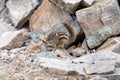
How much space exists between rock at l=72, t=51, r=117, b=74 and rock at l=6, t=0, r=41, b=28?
1.54 m

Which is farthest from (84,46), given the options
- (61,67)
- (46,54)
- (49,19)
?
(61,67)

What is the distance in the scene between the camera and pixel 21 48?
4.45m

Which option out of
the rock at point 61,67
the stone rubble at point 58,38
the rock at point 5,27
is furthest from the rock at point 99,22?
the rock at point 5,27

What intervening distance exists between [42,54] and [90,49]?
0.69 meters

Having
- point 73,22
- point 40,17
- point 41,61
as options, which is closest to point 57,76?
point 41,61

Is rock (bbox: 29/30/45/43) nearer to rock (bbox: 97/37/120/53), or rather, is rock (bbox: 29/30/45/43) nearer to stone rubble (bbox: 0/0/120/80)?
stone rubble (bbox: 0/0/120/80)

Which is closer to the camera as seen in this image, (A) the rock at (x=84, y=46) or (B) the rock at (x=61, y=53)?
(B) the rock at (x=61, y=53)

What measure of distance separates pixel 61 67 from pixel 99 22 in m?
1.22

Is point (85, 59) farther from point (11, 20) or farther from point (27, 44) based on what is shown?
point (11, 20)

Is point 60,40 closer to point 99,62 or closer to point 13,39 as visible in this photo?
point 13,39

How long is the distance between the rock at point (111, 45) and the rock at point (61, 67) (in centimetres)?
67

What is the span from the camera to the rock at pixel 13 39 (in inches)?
177

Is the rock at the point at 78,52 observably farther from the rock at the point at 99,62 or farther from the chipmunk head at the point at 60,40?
the rock at the point at 99,62

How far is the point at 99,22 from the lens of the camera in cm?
455
